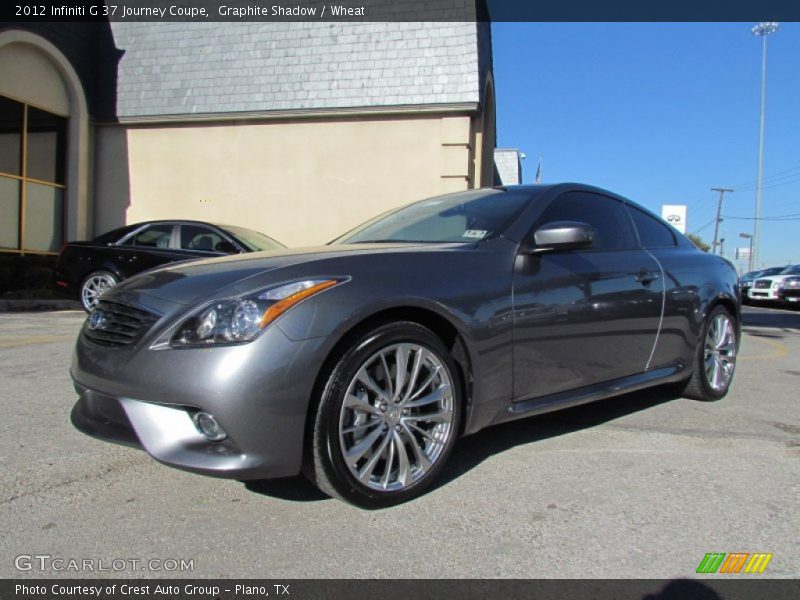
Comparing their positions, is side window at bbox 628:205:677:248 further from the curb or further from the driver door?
the curb

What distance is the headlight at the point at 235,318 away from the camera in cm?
235

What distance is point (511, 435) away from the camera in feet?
12.3

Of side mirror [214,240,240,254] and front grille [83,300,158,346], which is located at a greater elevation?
side mirror [214,240,240,254]

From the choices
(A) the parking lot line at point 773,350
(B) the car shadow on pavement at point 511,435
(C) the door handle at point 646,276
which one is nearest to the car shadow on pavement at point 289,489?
(B) the car shadow on pavement at point 511,435

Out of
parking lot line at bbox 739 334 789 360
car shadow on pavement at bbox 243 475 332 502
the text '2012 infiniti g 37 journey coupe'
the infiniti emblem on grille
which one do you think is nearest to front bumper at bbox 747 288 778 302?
parking lot line at bbox 739 334 789 360

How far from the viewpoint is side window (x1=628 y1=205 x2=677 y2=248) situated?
14.2 feet

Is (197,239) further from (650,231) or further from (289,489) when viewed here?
(289,489)

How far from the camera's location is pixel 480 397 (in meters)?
2.93

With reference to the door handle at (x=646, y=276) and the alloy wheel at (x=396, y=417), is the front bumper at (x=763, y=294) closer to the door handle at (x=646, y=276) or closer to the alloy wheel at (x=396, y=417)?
the door handle at (x=646, y=276)

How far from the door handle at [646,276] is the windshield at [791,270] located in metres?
18.2

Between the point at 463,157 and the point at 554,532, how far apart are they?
402 inches

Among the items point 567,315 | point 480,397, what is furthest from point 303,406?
point 567,315

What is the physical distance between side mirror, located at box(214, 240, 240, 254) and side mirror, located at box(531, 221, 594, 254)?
6334mm
